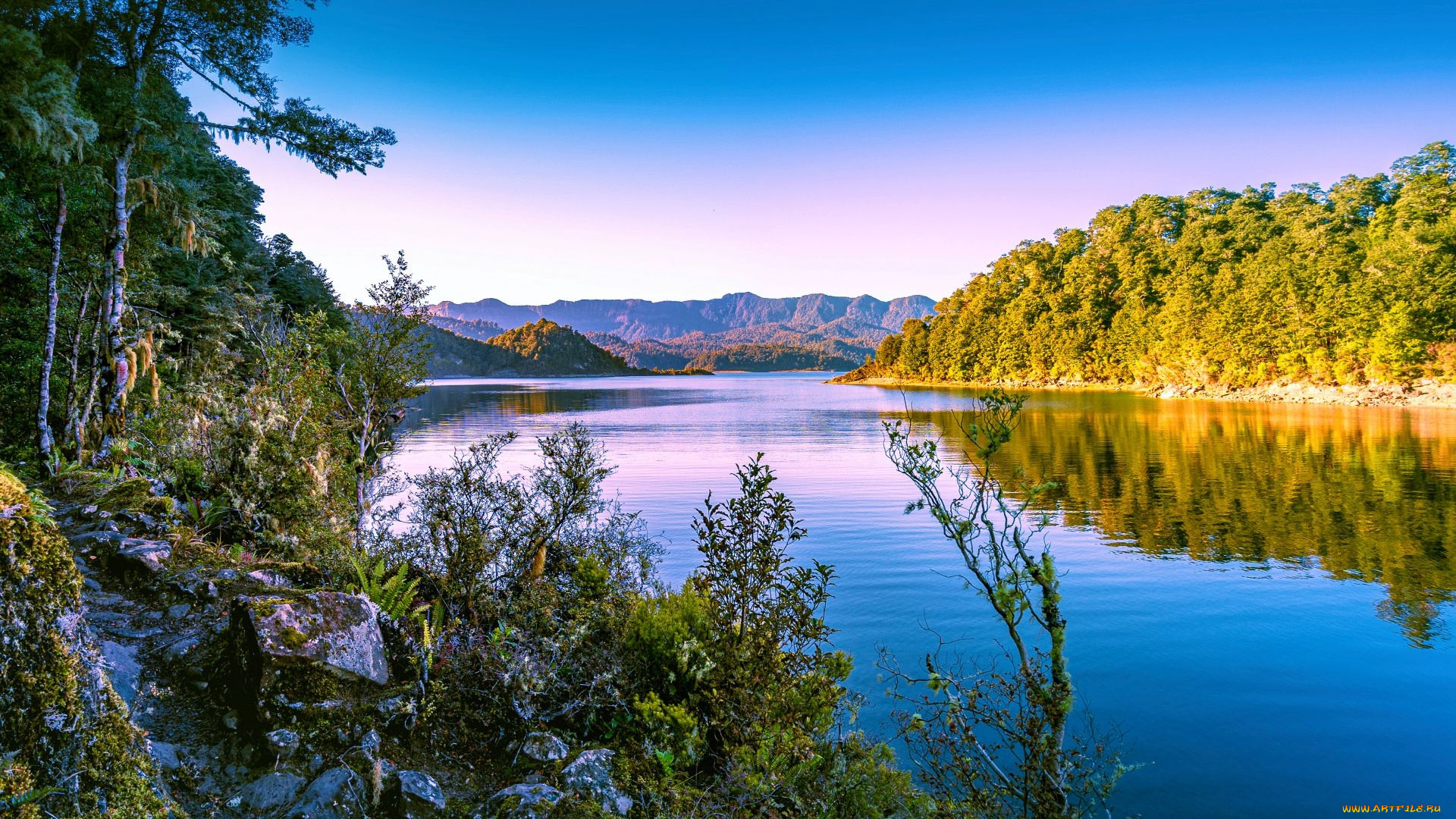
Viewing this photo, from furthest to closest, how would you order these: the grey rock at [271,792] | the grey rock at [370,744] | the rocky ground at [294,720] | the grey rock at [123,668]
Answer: the grey rock at [370,744]
the grey rock at [123,668]
the rocky ground at [294,720]
the grey rock at [271,792]

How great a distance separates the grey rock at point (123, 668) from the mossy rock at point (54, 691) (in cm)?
141

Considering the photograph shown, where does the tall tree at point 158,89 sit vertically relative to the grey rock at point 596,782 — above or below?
above

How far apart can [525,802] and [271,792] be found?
1.61 metres

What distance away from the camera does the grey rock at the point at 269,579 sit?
715 cm

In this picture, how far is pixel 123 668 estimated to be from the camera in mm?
4957

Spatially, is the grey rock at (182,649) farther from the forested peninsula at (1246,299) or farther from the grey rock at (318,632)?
the forested peninsula at (1246,299)

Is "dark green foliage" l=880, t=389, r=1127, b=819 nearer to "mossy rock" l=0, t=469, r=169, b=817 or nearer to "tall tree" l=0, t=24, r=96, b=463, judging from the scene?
"mossy rock" l=0, t=469, r=169, b=817

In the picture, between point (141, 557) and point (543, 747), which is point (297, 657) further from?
point (141, 557)

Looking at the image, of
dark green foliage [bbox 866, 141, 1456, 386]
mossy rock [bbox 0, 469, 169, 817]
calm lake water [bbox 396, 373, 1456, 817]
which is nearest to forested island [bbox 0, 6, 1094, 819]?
mossy rock [bbox 0, 469, 169, 817]

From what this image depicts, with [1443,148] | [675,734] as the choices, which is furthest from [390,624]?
[1443,148]

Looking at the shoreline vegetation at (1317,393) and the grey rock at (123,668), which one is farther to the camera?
the shoreline vegetation at (1317,393)

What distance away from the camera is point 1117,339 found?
9719 centimetres

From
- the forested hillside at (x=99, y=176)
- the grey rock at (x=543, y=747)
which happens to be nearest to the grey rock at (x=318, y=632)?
the grey rock at (x=543, y=747)

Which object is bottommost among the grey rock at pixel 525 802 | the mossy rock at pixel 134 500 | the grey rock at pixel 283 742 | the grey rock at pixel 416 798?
the grey rock at pixel 525 802
